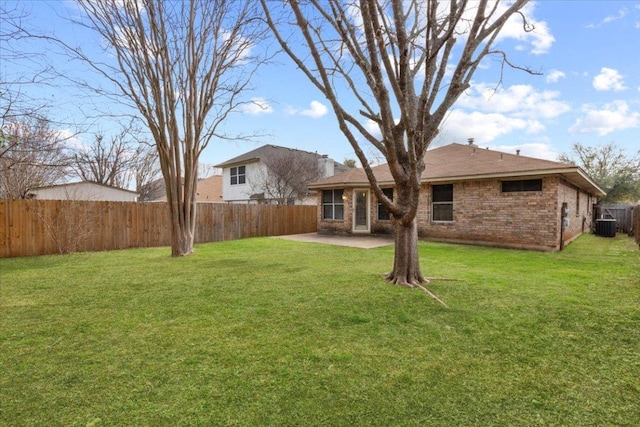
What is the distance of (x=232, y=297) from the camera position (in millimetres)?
4625

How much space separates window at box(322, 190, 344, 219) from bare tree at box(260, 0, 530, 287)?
855 centimetres

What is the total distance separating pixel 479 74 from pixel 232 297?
596 cm

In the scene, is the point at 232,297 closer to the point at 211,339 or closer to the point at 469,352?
the point at 211,339

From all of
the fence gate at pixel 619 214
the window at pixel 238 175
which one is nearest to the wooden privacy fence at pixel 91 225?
the window at pixel 238 175

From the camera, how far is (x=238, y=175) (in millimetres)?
23391

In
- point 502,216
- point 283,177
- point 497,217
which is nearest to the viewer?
point 502,216

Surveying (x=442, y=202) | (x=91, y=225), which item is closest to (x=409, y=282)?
(x=442, y=202)

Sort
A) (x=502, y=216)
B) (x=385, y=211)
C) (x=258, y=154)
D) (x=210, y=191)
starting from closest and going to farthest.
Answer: (x=502, y=216), (x=385, y=211), (x=258, y=154), (x=210, y=191)

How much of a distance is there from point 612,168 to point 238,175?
2817cm

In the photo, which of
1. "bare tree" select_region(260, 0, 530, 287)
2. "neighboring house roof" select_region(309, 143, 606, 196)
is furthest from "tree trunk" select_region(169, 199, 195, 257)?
"neighboring house roof" select_region(309, 143, 606, 196)

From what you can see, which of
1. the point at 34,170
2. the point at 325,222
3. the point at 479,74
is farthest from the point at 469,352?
the point at 34,170

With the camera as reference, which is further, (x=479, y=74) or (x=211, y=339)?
(x=479, y=74)

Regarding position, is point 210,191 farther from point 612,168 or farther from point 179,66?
point 612,168

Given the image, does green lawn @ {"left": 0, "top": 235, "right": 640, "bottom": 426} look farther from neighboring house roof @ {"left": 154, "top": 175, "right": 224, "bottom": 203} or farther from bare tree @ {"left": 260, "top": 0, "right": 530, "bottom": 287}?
neighboring house roof @ {"left": 154, "top": 175, "right": 224, "bottom": 203}
